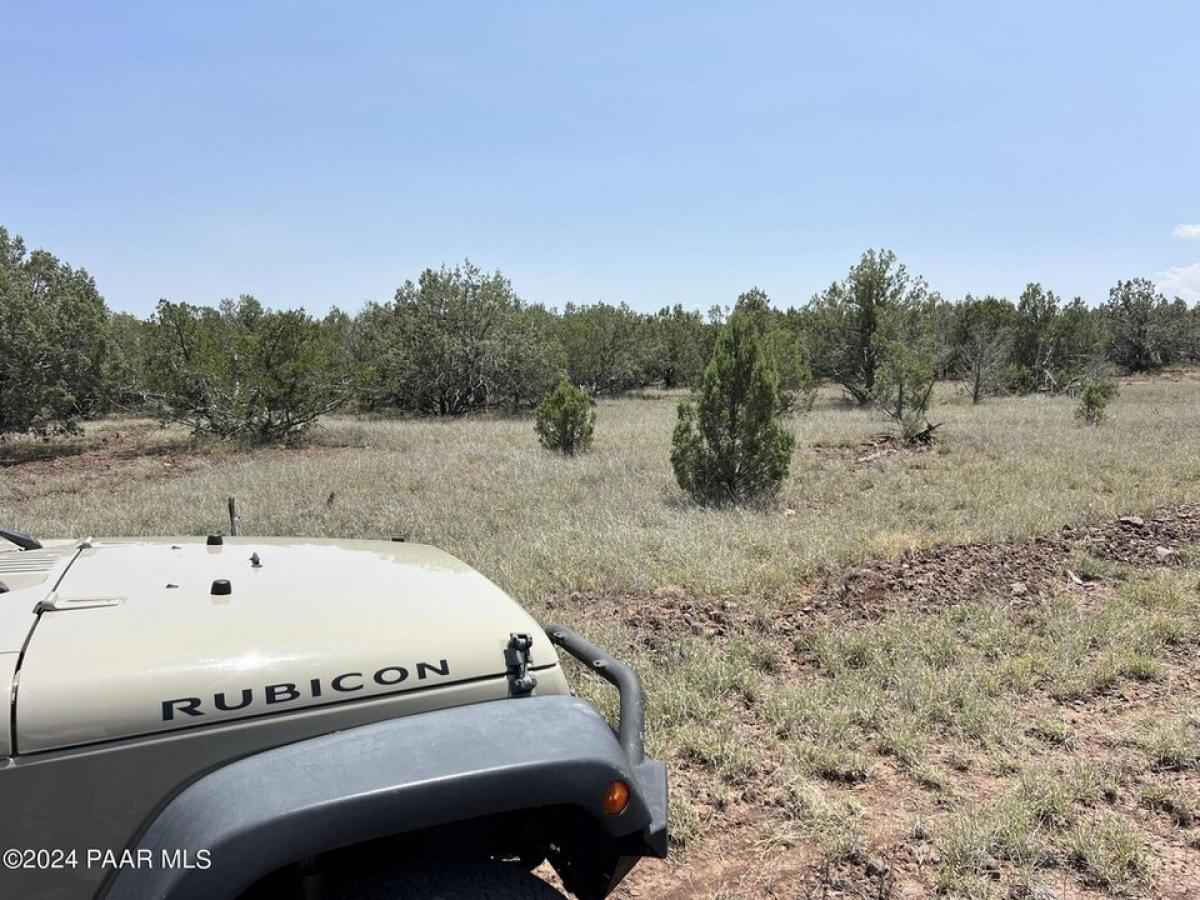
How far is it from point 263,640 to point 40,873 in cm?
50

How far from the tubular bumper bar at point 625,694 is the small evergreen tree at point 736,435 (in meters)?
7.38

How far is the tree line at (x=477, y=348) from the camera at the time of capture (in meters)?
16.9

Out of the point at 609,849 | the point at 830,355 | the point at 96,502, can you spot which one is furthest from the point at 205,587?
the point at 830,355

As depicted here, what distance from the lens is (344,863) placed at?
1590mm

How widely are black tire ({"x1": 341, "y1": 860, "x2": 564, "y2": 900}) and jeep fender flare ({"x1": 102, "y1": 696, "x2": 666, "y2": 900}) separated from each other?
0.18 meters

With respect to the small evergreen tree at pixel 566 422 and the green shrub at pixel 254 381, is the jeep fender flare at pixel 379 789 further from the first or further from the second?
the green shrub at pixel 254 381

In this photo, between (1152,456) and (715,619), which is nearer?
(715,619)

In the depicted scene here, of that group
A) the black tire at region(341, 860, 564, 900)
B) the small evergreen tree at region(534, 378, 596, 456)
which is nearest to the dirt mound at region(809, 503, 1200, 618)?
the black tire at region(341, 860, 564, 900)

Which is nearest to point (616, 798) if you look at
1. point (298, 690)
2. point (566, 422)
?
point (298, 690)

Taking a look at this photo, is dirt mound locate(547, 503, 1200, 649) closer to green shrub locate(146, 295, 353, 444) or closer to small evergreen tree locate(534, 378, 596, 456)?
small evergreen tree locate(534, 378, 596, 456)

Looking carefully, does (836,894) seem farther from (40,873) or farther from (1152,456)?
(1152,456)

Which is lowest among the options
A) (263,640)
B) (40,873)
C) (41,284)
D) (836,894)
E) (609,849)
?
(836,894)

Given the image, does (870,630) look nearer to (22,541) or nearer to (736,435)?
(22,541)

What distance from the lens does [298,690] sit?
1495 mm
